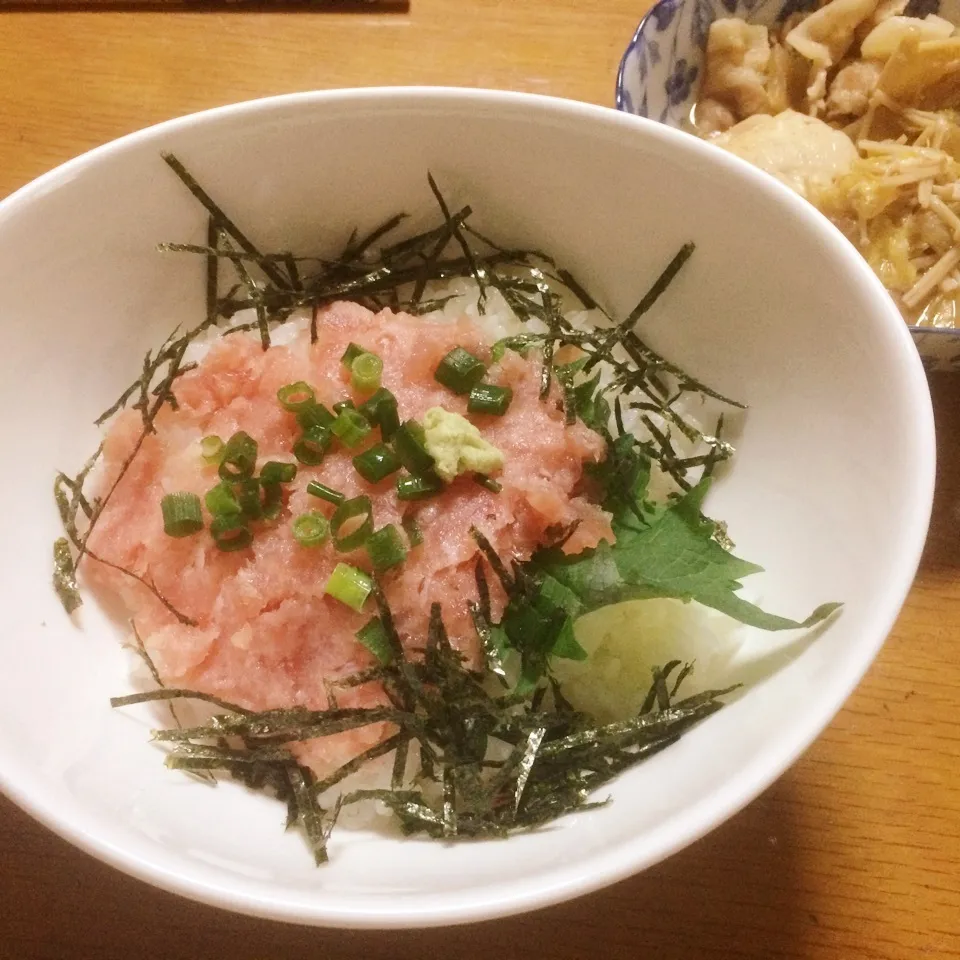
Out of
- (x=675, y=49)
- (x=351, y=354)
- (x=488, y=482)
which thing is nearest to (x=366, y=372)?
(x=351, y=354)

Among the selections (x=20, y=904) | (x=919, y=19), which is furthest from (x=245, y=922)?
(x=919, y=19)

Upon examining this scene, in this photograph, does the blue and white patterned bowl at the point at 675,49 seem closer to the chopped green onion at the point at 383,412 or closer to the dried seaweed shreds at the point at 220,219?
the dried seaweed shreds at the point at 220,219

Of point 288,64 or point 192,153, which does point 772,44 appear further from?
point 192,153

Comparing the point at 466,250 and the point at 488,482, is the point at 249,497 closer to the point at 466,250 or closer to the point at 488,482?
the point at 488,482

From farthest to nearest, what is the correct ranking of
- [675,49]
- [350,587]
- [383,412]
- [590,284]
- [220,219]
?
[675,49], [590,284], [220,219], [383,412], [350,587]

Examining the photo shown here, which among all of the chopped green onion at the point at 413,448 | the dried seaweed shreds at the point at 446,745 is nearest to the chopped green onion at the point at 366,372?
the chopped green onion at the point at 413,448

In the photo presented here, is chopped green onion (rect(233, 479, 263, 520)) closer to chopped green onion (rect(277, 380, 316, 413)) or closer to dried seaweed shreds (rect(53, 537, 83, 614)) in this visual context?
chopped green onion (rect(277, 380, 316, 413))
